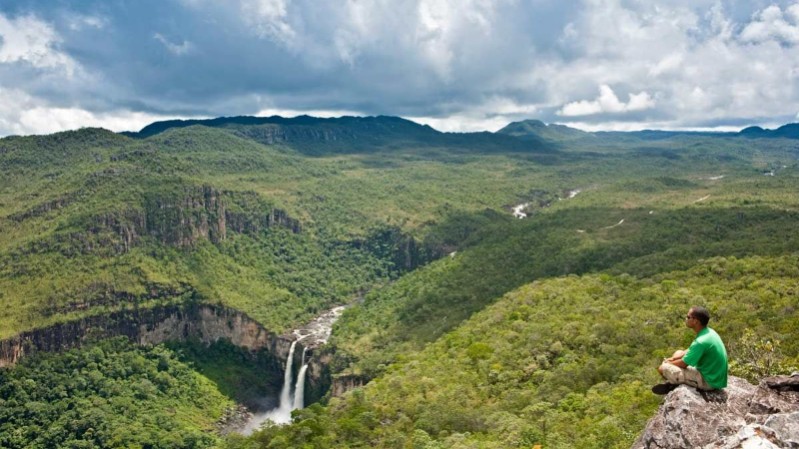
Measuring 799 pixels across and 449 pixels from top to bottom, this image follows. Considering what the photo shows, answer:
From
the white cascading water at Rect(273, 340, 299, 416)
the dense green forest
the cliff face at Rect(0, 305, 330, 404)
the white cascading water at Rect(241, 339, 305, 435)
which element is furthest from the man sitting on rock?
the white cascading water at Rect(273, 340, 299, 416)

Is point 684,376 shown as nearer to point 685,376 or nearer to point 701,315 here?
point 685,376

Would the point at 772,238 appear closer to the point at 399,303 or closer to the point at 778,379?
the point at 399,303

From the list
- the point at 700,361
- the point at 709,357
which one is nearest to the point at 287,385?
the point at 700,361

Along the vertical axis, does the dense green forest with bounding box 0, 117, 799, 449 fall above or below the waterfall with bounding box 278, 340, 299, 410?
above

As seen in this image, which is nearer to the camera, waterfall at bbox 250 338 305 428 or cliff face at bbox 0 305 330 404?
cliff face at bbox 0 305 330 404

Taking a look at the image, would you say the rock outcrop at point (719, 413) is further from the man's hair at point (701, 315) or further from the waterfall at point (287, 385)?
the waterfall at point (287, 385)

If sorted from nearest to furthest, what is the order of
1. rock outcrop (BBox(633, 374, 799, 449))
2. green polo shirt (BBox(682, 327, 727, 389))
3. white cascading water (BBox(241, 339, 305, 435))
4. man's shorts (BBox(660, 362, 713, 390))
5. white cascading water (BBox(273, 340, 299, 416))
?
green polo shirt (BBox(682, 327, 727, 389))
rock outcrop (BBox(633, 374, 799, 449))
man's shorts (BBox(660, 362, 713, 390))
white cascading water (BBox(241, 339, 305, 435))
white cascading water (BBox(273, 340, 299, 416))

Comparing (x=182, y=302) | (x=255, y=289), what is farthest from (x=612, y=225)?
(x=182, y=302)

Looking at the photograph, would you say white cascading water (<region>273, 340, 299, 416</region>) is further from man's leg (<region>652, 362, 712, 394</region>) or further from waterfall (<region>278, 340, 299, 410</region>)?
man's leg (<region>652, 362, 712, 394</region>)
